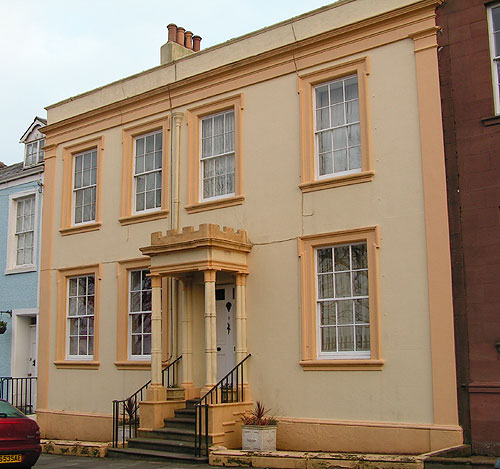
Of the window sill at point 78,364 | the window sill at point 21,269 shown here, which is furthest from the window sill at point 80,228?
the window sill at point 78,364

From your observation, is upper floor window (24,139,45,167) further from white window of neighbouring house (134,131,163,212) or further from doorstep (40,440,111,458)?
doorstep (40,440,111,458)

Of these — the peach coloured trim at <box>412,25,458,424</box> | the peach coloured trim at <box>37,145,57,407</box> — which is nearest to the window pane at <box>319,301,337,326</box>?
the peach coloured trim at <box>412,25,458,424</box>

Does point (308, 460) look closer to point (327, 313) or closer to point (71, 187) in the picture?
point (327, 313)

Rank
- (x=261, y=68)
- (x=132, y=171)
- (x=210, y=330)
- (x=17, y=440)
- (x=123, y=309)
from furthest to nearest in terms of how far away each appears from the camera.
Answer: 1. (x=132, y=171)
2. (x=123, y=309)
3. (x=261, y=68)
4. (x=210, y=330)
5. (x=17, y=440)

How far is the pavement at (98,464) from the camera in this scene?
12.4m

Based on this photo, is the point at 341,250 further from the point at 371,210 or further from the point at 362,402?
the point at 362,402

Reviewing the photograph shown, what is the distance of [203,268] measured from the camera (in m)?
13.5

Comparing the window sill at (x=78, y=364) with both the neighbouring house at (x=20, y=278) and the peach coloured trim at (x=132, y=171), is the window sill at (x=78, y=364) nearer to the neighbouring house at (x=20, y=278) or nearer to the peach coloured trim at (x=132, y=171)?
the neighbouring house at (x=20, y=278)

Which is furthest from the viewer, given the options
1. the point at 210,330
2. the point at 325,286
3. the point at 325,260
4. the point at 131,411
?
the point at 131,411

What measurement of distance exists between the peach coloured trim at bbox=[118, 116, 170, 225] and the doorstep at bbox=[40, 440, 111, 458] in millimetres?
5061

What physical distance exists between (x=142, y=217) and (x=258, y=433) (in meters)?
6.15

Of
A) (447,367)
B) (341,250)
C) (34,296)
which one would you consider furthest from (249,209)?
(34,296)

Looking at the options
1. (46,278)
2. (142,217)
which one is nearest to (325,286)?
(142,217)

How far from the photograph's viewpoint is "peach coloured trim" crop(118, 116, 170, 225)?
52.4 ft
